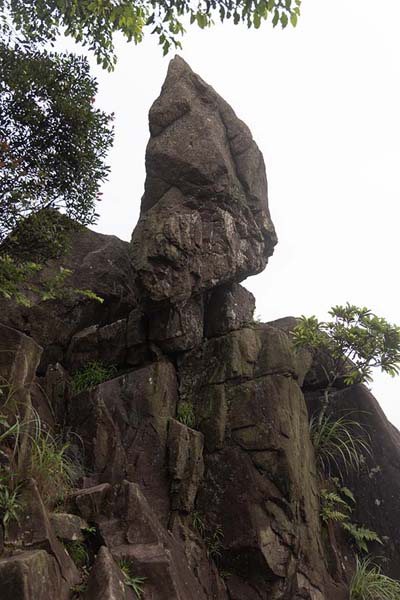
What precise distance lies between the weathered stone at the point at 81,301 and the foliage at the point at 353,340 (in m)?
3.90

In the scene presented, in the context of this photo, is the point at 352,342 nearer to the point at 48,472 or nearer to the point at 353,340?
the point at 353,340

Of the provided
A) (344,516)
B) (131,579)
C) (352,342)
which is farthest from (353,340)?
(131,579)

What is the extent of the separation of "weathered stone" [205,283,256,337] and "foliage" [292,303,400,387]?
1158 millimetres

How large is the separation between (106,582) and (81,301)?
20.9 feet

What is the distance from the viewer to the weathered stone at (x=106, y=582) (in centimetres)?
574

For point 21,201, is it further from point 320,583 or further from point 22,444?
point 320,583

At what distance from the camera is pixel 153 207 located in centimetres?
1131

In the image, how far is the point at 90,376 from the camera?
409 inches

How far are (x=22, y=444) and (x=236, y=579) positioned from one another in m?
4.22

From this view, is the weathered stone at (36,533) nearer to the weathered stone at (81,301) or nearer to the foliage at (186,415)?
the foliage at (186,415)

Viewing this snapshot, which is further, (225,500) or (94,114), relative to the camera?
(94,114)

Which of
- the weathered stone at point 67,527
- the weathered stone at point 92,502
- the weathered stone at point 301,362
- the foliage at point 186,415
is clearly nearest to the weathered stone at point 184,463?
the foliage at point 186,415

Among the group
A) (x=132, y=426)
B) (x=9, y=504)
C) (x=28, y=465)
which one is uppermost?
(x=132, y=426)

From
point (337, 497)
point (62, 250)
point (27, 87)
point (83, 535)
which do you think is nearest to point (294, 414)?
point (337, 497)
